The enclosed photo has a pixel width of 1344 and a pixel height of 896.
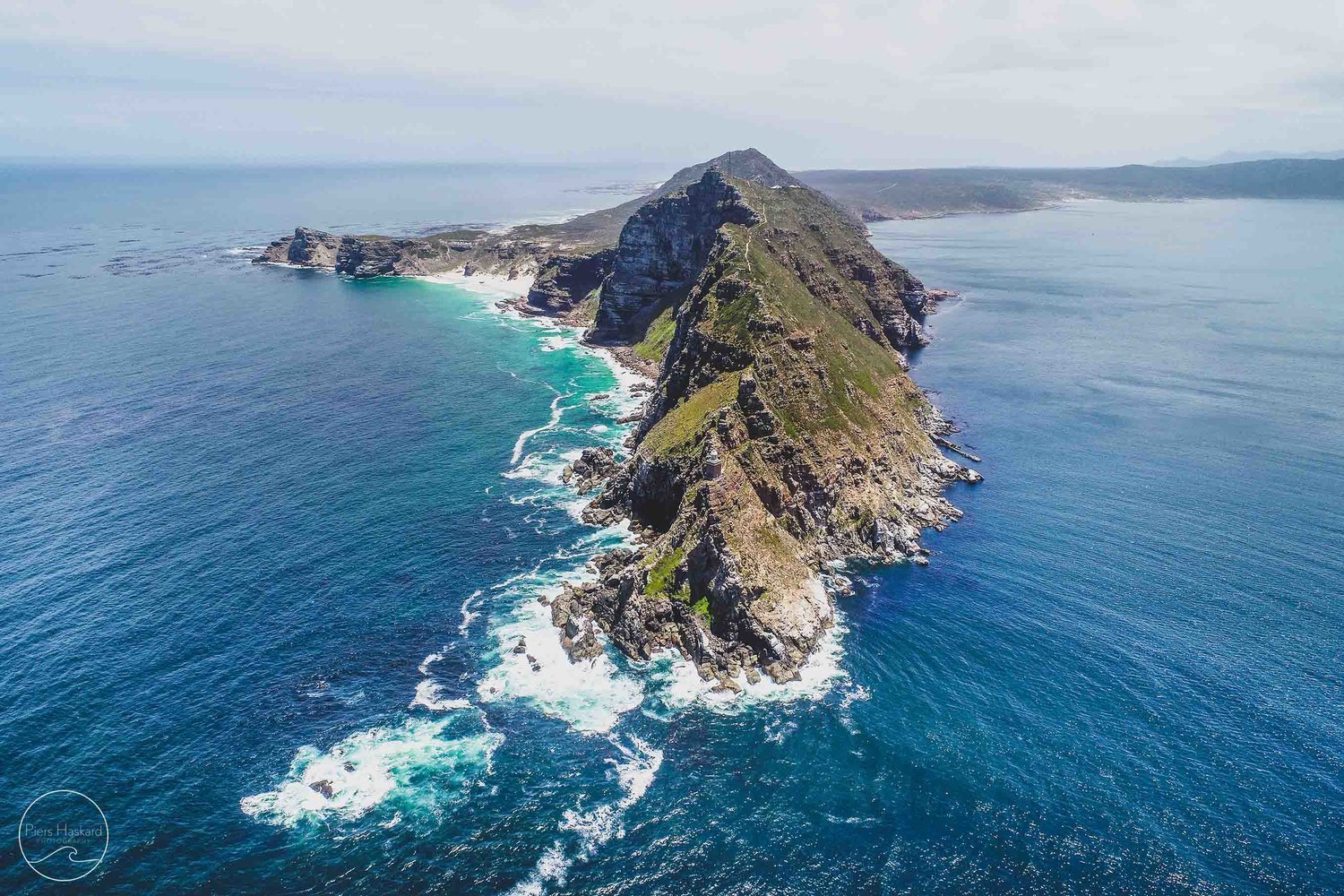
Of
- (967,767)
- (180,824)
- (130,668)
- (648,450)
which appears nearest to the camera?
(180,824)

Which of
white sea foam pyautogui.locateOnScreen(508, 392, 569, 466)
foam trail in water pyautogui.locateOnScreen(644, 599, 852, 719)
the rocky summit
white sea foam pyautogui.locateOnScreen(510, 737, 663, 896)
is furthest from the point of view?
white sea foam pyautogui.locateOnScreen(508, 392, 569, 466)

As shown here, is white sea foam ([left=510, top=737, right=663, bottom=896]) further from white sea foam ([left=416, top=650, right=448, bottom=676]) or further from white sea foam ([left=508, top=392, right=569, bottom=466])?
white sea foam ([left=508, top=392, right=569, bottom=466])

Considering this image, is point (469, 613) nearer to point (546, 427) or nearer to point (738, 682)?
point (738, 682)

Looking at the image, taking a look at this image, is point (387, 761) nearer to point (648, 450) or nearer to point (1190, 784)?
point (648, 450)

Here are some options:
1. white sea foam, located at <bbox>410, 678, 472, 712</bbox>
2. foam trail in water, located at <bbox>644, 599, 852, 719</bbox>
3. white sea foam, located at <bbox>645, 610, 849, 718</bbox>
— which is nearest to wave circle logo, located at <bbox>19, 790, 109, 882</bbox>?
white sea foam, located at <bbox>410, 678, 472, 712</bbox>

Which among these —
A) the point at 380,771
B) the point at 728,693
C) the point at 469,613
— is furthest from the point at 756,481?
the point at 380,771

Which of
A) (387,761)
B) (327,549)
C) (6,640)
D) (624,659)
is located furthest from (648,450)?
(6,640)
